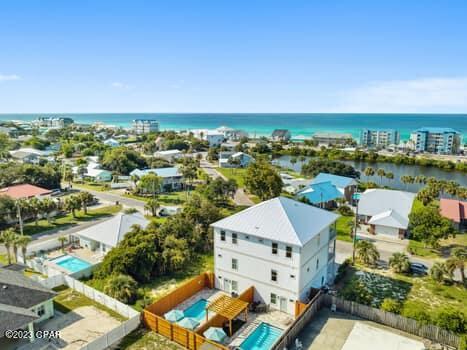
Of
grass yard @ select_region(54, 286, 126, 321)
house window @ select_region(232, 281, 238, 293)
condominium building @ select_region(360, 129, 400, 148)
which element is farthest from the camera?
condominium building @ select_region(360, 129, 400, 148)

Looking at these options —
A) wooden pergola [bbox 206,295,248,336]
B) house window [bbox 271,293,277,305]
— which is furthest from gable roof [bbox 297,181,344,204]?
wooden pergola [bbox 206,295,248,336]

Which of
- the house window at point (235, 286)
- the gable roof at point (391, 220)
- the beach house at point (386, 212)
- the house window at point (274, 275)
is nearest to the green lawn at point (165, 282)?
the house window at point (235, 286)

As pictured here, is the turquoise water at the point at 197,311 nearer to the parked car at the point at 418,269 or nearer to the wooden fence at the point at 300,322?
the wooden fence at the point at 300,322

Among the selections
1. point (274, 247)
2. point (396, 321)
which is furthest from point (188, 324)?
point (396, 321)

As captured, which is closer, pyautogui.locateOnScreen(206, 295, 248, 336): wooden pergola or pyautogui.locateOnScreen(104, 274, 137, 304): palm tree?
pyautogui.locateOnScreen(206, 295, 248, 336): wooden pergola

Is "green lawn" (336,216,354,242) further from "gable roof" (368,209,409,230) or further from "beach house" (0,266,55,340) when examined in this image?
"beach house" (0,266,55,340)

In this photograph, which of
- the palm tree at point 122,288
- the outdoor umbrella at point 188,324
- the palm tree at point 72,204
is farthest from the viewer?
the palm tree at point 72,204
